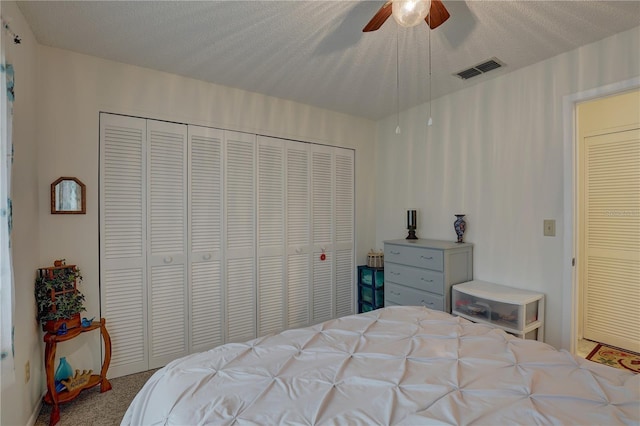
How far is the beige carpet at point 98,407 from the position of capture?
1.93 metres

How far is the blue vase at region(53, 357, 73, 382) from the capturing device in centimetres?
210

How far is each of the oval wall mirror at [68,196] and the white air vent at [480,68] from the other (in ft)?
10.4

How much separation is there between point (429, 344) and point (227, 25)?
2209 millimetres

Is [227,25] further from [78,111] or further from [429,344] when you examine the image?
[429,344]

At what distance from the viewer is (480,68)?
2.49 meters

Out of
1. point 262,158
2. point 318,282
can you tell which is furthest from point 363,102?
point 318,282

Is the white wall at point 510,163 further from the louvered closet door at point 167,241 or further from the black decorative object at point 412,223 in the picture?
the louvered closet door at point 167,241

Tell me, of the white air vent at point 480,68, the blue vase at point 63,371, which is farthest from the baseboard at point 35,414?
the white air vent at point 480,68

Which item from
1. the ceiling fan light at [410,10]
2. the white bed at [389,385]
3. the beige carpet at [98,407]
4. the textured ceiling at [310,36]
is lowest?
the beige carpet at [98,407]

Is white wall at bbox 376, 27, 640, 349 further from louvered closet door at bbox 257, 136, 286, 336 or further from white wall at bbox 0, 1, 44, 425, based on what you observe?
white wall at bbox 0, 1, 44, 425

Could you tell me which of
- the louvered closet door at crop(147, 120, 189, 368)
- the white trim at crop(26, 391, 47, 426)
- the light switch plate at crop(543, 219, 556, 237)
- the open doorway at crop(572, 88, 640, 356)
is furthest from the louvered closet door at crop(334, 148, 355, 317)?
the white trim at crop(26, 391, 47, 426)

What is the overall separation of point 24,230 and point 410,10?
2524 millimetres

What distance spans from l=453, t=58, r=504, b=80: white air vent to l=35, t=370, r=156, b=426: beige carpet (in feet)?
11.9

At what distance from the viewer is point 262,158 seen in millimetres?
3088
